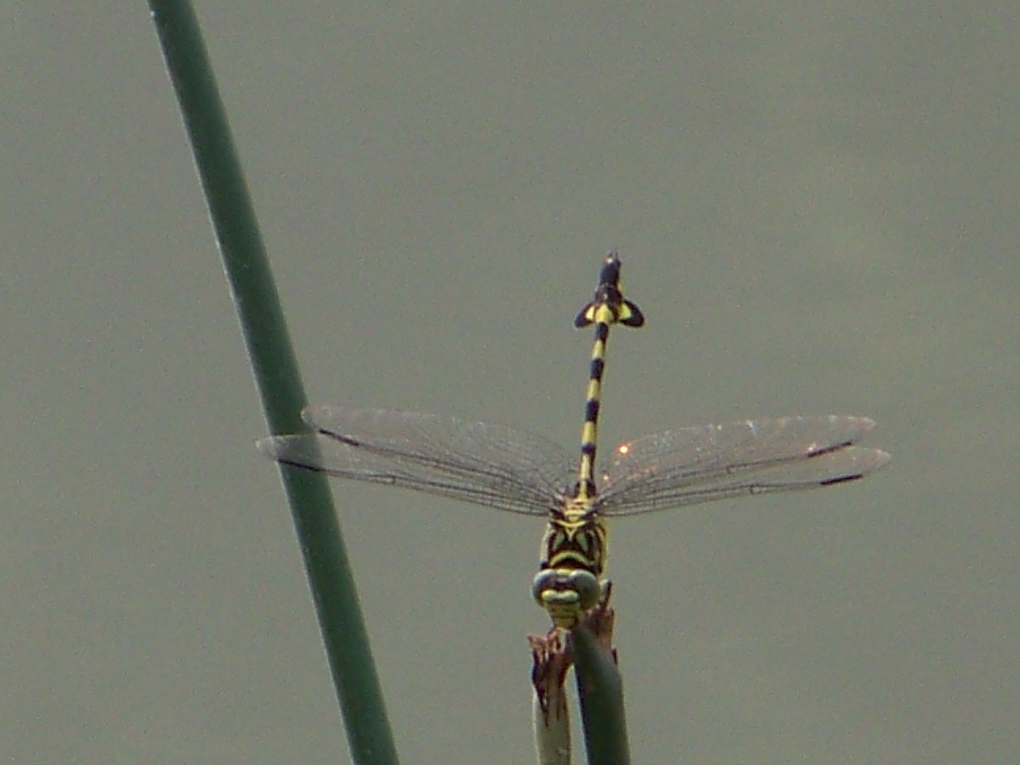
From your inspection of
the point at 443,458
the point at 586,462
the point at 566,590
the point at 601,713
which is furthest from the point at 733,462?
the point at 601,713

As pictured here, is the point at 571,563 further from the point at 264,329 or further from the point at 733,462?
the point at 264,329

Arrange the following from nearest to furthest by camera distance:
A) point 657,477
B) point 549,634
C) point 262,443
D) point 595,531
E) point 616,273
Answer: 1. point 549,634
2. point 262,443
3. point 595,531
4. point 657,477
5. point 616,273

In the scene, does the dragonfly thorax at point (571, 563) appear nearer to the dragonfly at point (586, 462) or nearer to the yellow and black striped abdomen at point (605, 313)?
the dragonfly at point (586, 462)

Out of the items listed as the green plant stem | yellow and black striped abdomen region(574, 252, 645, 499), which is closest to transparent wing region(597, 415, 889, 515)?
yellow and black striped abdomen region(574, 252, 645, 499)

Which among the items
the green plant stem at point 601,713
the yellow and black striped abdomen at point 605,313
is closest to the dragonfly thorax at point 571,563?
the green plant stem at point 601,713

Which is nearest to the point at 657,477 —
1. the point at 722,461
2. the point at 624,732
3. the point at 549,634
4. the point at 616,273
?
the point at 722,461

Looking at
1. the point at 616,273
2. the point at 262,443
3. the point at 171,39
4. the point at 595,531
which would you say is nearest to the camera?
the point at 171,39

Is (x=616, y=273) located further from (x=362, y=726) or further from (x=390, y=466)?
(x=362, y=726)

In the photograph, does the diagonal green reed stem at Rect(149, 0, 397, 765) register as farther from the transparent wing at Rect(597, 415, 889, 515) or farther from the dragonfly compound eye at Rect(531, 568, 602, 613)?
the transparent wing at Rect(597, 415, 889, 515)
